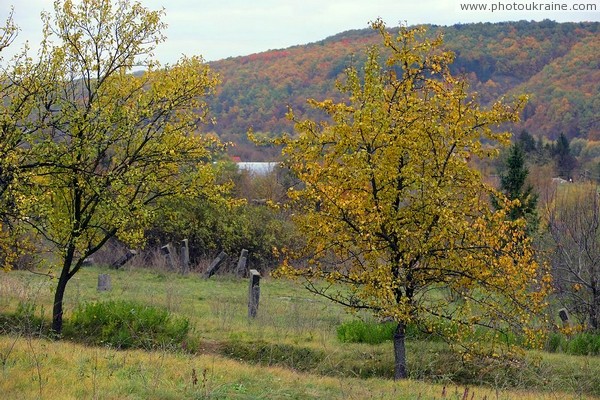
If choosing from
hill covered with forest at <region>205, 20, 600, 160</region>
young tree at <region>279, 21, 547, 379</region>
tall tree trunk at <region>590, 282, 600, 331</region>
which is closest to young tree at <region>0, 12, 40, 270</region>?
young tree at <region>279, 21, 547, 379</region>

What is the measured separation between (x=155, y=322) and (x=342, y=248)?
4183 mm

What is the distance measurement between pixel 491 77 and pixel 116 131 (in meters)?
67.2

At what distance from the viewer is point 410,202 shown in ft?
35.6

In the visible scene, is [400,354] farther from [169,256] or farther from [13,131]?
[169,256]

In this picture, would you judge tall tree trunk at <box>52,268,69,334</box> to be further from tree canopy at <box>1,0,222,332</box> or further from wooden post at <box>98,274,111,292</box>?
wooden post at <box>98,274,111,292</box>

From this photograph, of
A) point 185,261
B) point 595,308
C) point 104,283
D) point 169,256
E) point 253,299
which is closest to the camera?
point 595,308

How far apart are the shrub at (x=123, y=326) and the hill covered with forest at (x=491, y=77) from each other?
162 feet

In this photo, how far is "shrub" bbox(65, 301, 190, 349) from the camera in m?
12.5

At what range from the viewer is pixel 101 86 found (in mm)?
12648

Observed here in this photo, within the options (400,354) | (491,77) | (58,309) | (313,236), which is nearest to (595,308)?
(400,354)

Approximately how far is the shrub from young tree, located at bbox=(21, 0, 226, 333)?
53cm

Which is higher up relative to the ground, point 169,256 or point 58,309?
point 58,309

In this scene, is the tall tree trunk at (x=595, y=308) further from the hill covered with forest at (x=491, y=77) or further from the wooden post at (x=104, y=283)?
the hill covered with forest at (x=491, y=77)

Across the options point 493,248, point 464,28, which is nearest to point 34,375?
point 493,248
